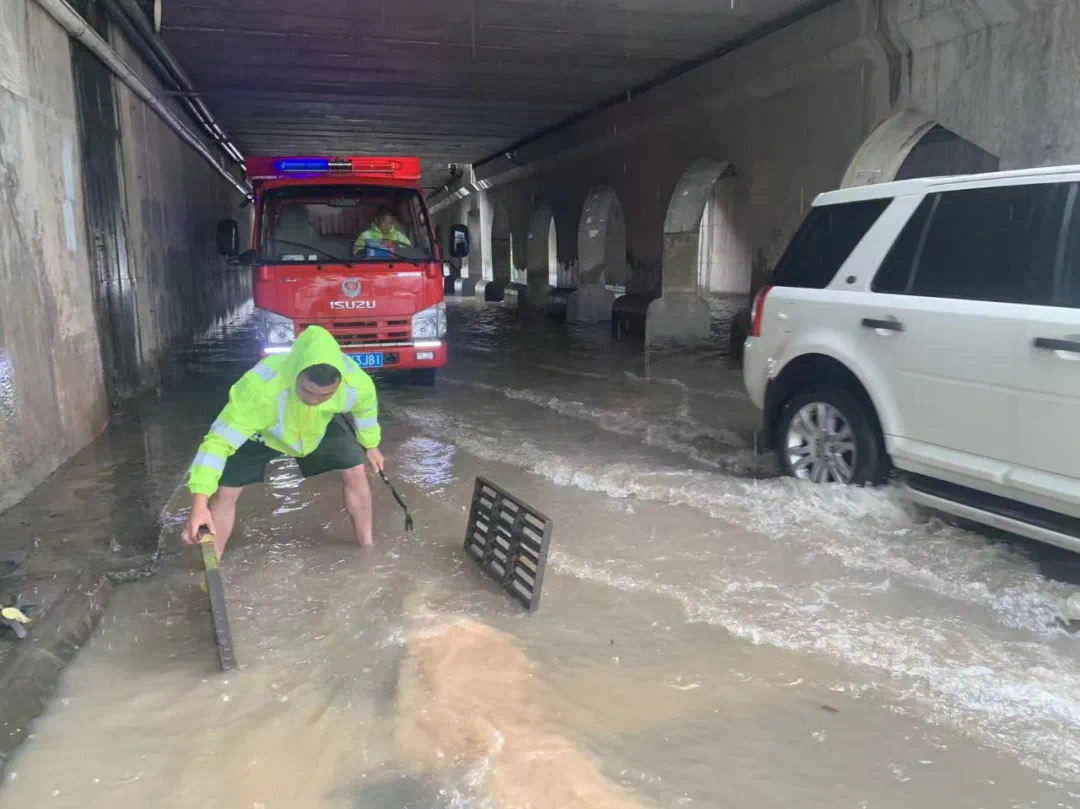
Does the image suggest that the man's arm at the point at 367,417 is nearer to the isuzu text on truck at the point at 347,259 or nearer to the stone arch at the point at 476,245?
the isuzu text on truck at the point at 347,259

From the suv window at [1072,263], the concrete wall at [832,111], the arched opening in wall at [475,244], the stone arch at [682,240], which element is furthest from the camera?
the arched opening in wall at [475,244]

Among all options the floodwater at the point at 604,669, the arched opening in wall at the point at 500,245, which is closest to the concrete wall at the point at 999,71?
the floodwater at the point at 604,669

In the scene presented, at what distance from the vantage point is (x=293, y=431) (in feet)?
13.2

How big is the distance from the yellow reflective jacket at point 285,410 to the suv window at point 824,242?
293 centimetres

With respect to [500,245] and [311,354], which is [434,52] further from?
[500,245]

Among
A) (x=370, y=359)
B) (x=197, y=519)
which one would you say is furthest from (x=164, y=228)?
(x=197, y=519)

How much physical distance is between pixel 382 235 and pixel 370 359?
1.34 m

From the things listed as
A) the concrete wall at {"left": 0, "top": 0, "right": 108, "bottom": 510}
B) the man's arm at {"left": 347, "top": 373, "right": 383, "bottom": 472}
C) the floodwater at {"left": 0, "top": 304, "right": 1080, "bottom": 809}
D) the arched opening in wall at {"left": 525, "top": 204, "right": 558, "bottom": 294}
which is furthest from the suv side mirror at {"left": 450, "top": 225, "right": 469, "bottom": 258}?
the arched opening in wall at {"left": 525, "top": 204, "right": 558, "bottom": 294}

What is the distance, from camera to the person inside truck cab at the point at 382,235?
8586mm

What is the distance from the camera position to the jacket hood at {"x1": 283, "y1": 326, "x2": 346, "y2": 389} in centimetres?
362

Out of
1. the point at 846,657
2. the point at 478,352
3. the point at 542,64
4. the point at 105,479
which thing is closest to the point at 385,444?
the point at 105,479

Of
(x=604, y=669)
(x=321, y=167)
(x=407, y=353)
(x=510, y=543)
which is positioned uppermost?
(x=321, y=167)

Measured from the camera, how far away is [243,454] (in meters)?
4.08

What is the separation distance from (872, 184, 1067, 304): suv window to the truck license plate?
533 cm
